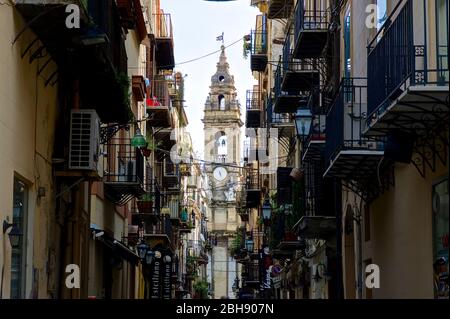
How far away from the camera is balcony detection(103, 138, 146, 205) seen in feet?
85.7

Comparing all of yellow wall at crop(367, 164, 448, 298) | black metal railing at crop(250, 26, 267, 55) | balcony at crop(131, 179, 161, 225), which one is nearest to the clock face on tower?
black metal railing at crop(250, 26, 267, 55)

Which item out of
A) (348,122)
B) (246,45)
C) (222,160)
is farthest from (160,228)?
(222,160)

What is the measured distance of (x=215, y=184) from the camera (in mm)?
123312

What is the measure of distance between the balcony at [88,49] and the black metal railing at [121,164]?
4.09 m

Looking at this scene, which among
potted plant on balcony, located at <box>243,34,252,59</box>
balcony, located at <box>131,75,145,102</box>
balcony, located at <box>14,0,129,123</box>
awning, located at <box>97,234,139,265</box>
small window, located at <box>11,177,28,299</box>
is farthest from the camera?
potted plant on balcony, located at <box>243,34,252,59</box>

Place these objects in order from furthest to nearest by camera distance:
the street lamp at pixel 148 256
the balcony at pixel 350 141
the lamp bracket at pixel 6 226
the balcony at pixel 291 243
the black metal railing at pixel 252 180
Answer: the black metal railing at pixel 252 180 < the street lamp at pixel 148 256 < the balcony at pixel 291 243 < the balcony at pixel 350 141 < the lamp bracket at pixel 6 226

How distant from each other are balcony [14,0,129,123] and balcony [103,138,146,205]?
13.4ft

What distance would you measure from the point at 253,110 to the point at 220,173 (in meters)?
62.8

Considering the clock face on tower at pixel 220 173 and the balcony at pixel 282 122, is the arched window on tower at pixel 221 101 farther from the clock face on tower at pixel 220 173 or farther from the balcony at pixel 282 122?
the balcony at pixel 282 122

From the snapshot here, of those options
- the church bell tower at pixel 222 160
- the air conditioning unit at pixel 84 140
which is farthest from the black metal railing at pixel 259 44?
the church bell tower at pixel 222 160

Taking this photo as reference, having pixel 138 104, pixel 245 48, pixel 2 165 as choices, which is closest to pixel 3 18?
pixel 2 165

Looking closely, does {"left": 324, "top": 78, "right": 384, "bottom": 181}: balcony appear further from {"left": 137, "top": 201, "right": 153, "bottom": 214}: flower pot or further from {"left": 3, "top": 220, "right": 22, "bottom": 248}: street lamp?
{"left": 137, "top": 201, "right": 153, "bottom": 214}: flower pot

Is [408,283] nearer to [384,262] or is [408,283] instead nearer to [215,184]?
[384,262]

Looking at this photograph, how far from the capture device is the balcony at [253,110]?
52094 mm
